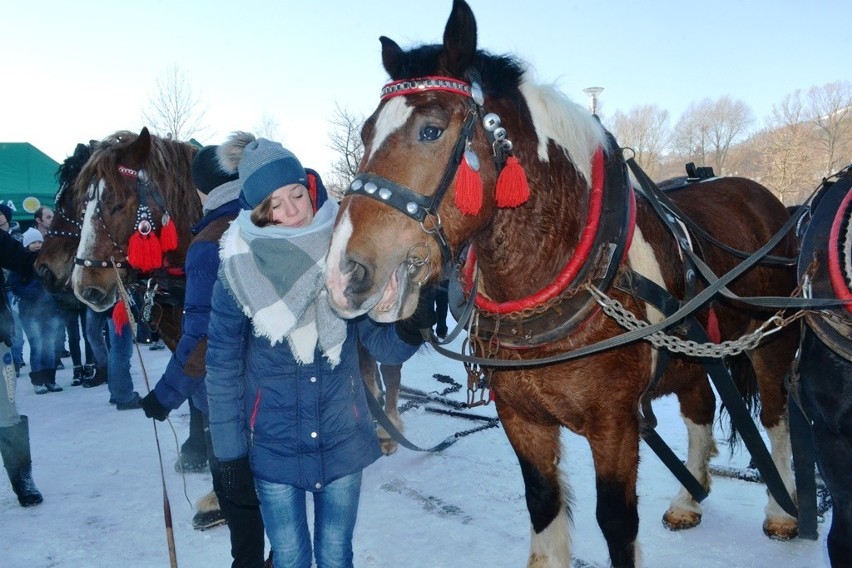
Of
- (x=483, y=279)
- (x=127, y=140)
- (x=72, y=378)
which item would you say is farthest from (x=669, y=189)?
(x=72, y=378)

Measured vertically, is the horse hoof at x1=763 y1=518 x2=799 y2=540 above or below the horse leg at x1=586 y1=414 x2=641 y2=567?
below

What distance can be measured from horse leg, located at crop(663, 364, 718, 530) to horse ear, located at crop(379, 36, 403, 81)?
7.66 ft

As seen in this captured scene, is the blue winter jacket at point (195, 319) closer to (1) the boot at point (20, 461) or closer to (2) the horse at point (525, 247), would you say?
(2) the horse at point (525, 247)

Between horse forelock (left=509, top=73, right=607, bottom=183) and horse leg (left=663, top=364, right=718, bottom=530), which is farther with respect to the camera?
horse leg (left=663, top=364, right=718, bottom=530)

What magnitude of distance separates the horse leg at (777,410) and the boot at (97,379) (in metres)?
7.02

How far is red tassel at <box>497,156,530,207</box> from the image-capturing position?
191 centimetres

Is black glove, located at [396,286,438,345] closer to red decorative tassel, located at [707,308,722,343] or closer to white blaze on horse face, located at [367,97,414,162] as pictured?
white blaze on horse face, located at [367,97,414,162]

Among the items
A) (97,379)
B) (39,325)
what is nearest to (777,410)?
(97,379)

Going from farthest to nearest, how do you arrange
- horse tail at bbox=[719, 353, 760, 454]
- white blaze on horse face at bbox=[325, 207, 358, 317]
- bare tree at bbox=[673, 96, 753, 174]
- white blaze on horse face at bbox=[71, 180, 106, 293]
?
1. bare tree at bbox=[673, 96, 753, 174]
2. white blaze on horse face at bbox=[71, 180, 106, 293]
3. horse tail at bbox=[719, 353, 760, 454]
4. white blaze on horse face at bbox=[325, 207, 358, 317]

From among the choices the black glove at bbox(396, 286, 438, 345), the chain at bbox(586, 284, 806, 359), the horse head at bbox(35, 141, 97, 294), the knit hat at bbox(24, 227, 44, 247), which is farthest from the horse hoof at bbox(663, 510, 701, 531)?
the knit hat at bbox(24, 227, 44, 247)

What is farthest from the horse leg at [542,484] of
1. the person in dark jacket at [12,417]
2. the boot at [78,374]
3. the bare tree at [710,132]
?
the bare tree at [710,132]

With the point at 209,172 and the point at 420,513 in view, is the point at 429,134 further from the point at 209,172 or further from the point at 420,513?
the point at 420,513

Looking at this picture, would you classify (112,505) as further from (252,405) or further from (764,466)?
(764,466)

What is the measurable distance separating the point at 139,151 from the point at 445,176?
2692 mm
